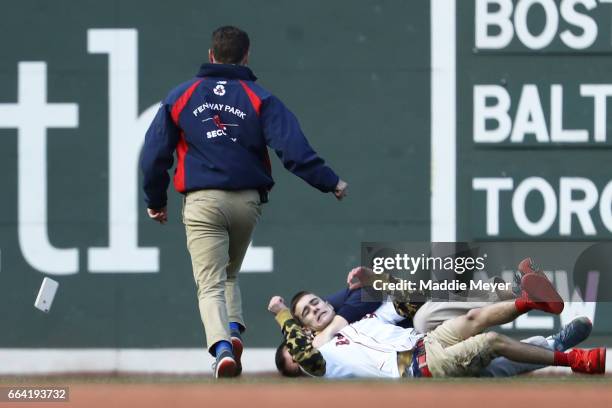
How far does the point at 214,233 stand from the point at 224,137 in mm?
441

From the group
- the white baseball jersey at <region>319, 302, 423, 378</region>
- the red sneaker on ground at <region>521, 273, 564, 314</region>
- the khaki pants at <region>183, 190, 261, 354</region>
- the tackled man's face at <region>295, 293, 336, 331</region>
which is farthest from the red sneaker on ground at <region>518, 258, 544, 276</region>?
the khaki pants at <region>183, 190, 261, 354</region>

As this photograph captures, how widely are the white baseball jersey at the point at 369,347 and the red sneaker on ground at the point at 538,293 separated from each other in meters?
0.70

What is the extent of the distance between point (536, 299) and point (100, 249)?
275 centimetres

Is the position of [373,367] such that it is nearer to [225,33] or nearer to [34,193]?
[225,33]

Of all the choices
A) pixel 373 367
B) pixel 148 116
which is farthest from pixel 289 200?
pixel 373 367

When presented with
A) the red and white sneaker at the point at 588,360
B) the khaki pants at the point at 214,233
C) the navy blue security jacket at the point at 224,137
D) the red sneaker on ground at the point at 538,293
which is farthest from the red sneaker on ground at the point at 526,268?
the khaki pants at the point at 214,233

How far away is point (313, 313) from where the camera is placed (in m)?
8.39

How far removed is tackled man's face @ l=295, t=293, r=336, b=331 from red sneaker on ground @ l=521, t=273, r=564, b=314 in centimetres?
122

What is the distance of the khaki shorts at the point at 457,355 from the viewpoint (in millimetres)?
7496

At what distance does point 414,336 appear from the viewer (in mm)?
8078

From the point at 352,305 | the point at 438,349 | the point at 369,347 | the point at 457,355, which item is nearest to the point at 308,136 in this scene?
the point at 352,305

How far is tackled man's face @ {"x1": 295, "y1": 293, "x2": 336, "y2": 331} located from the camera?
8.37 meters

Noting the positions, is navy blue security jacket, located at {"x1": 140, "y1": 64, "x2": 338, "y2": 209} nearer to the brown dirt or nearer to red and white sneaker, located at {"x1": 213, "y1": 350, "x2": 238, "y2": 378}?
red and white sneaker, located at {"x1": 213, "y1": 350, "x2": 238, "y2": 378}

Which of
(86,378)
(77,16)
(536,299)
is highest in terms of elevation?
(77,16)
